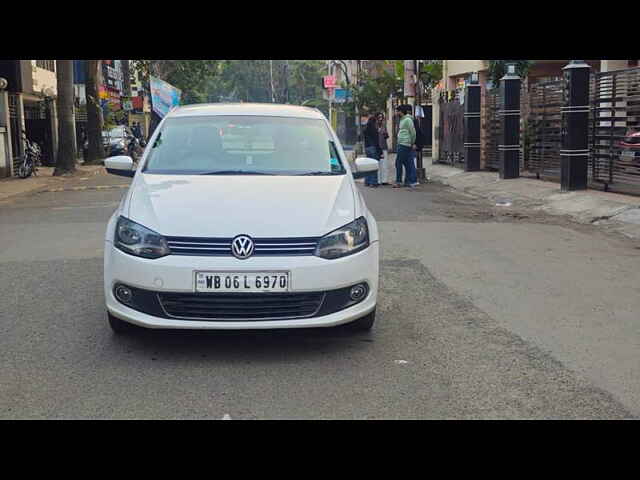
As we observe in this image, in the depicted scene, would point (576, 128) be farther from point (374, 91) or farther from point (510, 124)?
point (374, 91)

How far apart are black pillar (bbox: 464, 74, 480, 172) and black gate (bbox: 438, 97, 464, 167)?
1441mm

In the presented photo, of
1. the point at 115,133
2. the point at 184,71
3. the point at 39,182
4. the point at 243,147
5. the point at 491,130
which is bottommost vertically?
the point at 39,182

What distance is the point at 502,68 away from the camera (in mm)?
24750

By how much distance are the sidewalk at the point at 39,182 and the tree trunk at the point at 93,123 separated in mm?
4513

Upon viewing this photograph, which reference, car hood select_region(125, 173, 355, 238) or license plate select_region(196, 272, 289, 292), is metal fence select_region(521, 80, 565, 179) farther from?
license plate select_region(196, 272, 289, 292)

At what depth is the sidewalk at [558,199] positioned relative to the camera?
12812mm

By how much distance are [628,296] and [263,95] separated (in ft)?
349

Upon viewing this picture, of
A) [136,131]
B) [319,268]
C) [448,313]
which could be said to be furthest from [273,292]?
[136,131]

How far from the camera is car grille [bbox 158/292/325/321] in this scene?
5273 millimetres

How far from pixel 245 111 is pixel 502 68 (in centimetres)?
1896

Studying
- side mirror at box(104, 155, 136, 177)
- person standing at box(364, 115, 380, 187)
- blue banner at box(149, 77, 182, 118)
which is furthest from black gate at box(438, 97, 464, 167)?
side mirror at box(104, 155, 136, 177)

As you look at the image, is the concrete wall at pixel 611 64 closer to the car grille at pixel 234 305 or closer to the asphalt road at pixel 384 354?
the asphalt road at pixel 384 354

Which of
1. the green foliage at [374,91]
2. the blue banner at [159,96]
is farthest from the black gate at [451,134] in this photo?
the blue banner at [159,96]

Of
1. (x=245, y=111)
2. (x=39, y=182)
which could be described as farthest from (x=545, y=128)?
(x=39, y=182)
